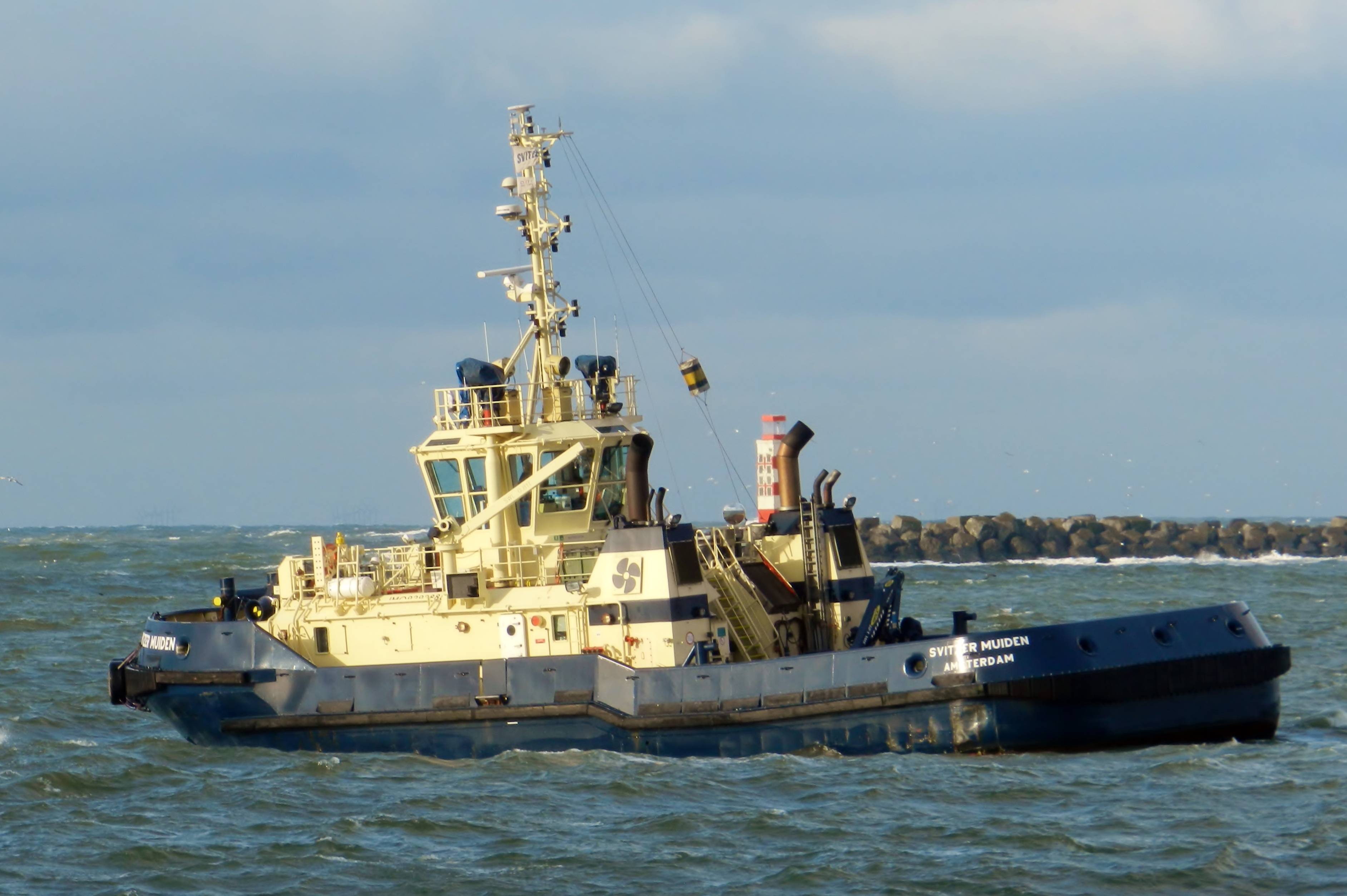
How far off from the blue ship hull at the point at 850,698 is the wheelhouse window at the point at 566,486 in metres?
1.79

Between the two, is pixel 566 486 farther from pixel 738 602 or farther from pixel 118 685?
Answer: pixel 118 685

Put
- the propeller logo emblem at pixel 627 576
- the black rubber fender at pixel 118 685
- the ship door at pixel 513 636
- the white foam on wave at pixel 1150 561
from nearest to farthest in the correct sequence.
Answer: the propeller logo emblem at pixel 627 576, the ship door at pixel 513 636, the black rubber fender at pixel 118 685, the white foam on wave at pixel 1150 561

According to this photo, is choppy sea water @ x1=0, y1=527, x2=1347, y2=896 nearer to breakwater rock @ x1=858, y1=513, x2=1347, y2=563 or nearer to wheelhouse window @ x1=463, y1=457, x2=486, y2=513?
wheelhouse window @ x1=463, y1=457, x2=486, y2=513

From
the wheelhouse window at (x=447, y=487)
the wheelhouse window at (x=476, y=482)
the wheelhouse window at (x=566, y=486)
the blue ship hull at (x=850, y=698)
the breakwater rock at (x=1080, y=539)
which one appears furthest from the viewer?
the breakwater rock at (x=1080, y=539)

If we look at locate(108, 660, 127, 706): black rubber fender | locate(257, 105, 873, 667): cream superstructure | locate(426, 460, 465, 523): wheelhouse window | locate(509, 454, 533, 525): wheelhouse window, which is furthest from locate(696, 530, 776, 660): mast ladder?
locate(108, 660, 127, 706): black rubber fender

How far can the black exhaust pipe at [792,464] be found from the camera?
56.2ft

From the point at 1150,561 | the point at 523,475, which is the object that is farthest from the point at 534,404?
the point at 1150,561

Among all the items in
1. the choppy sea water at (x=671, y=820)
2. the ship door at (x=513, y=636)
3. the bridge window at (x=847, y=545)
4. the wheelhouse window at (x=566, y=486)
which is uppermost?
the wheelhouse window at (x=566, y=486)

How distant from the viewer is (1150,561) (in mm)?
51906

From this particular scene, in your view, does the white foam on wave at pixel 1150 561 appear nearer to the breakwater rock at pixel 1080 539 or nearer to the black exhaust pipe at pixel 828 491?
the breakwater rock at pixel 1080 539

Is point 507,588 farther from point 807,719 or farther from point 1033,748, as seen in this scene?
point 1033,748

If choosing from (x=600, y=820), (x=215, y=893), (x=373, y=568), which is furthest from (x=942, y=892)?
(x=373, y=568)

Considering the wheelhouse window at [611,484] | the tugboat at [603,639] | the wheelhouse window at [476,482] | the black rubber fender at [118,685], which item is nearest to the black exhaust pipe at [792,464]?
the tugboat at [603,639]

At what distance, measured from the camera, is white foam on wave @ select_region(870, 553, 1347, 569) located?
164 feet
